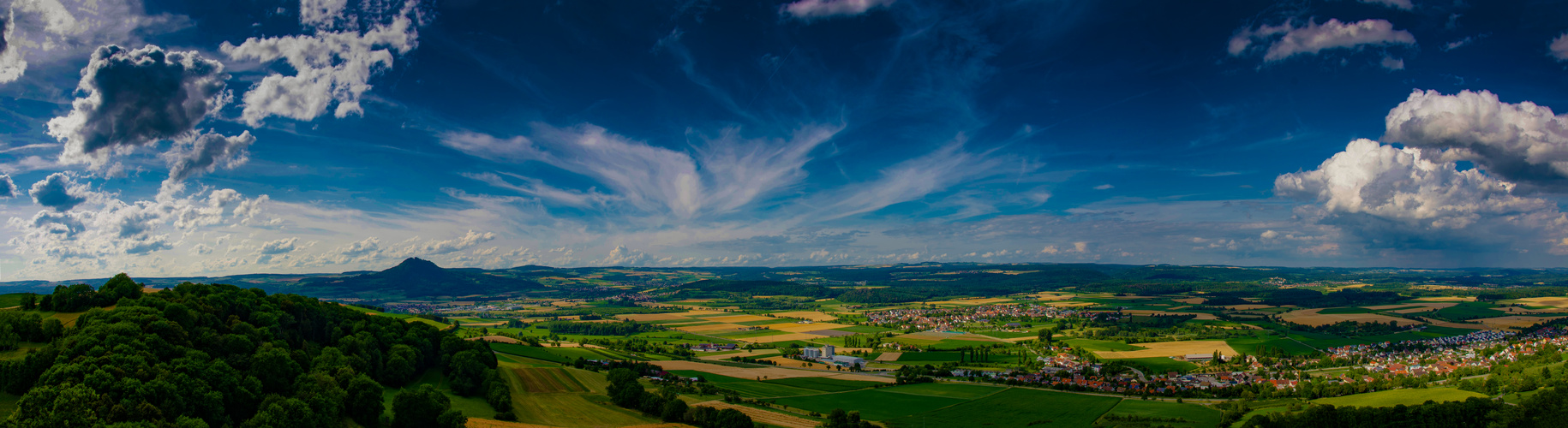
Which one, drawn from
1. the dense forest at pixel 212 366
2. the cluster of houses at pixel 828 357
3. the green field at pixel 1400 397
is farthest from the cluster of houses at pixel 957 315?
the dense forest at pixel 212 366

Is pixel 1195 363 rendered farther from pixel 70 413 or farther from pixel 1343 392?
pixel 70 413

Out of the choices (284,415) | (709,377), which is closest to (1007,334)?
(709,377)

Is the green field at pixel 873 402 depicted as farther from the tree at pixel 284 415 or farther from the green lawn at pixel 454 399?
the tree at pixel 284 415

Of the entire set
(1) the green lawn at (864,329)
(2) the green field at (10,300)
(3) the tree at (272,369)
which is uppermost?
(2) the green field at (10,300)

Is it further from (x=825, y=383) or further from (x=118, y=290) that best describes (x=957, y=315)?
(x=118, y=290)

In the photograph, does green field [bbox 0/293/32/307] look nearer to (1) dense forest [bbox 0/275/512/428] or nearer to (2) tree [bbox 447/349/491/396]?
(1) dense forest [bbox 0/275/512/428]
